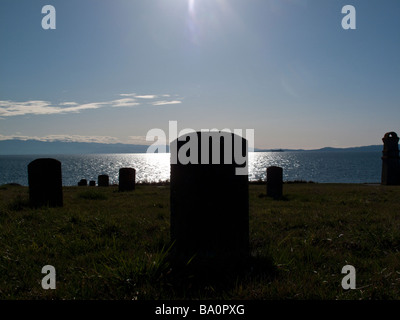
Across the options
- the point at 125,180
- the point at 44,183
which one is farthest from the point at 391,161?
the point at 44,183

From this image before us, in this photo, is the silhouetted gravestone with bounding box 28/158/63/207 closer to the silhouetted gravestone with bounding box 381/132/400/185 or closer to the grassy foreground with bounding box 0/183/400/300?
the grassy foreground with bounding box 0/183/400/300

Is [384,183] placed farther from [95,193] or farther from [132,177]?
[95,193]

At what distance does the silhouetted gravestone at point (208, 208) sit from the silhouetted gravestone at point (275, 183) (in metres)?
Answer: 7.66

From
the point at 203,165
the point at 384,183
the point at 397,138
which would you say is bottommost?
the point at 384,183

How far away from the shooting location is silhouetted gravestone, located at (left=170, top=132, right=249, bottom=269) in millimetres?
4031

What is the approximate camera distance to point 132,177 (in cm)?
1506

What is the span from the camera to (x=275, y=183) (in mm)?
11578

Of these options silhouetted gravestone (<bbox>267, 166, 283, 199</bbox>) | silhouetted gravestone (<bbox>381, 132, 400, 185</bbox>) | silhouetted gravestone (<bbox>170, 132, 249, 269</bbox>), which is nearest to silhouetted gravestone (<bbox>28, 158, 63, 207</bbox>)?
silhouetted gravestone (<bbox>170, 132, 249, 269</bbox>)

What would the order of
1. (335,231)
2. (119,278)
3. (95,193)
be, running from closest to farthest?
(119,278) → (335,231) → (95,193)

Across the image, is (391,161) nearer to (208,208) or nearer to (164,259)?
(208,208)

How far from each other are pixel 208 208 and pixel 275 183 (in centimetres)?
802

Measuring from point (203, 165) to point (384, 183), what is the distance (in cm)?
2052

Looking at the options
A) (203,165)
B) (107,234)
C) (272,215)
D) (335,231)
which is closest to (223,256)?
(203,165)

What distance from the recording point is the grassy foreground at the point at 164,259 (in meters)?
3.10
